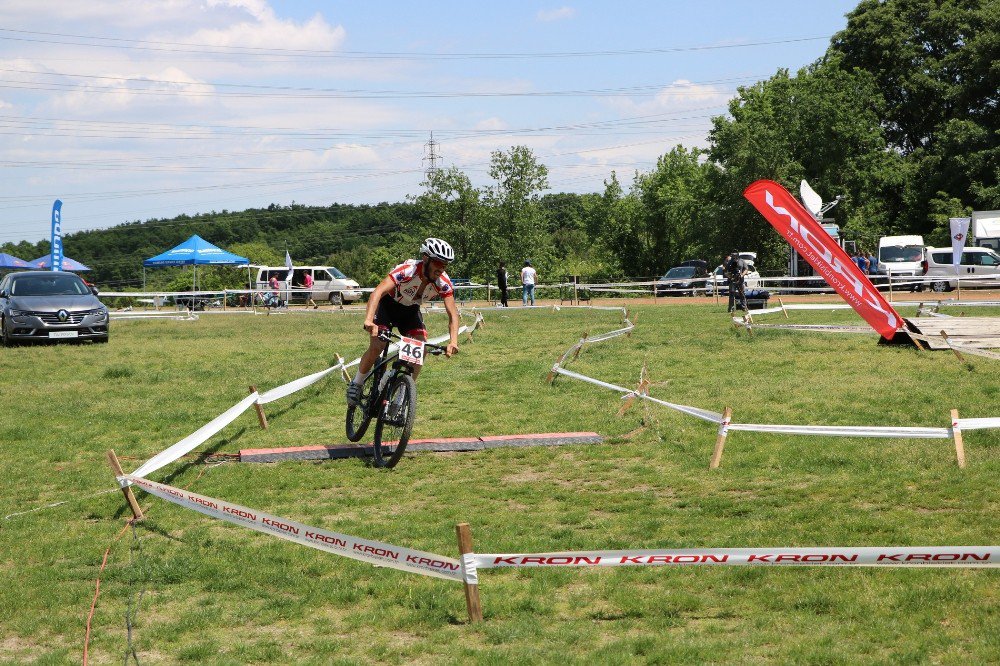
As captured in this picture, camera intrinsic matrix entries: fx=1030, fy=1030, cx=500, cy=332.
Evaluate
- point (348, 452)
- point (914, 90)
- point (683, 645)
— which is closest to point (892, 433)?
point (683, 645)

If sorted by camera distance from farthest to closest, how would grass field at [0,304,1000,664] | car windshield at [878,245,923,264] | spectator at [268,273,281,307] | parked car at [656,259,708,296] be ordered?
spectator at [268,273,281,307] → parked car at [656,259,708,296] → car windshield at [878,245,923,264] → grass field at [0,304,1000,664]

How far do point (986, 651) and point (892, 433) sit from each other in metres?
3.71

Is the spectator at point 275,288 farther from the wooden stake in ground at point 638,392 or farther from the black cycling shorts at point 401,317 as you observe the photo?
the black cycling shorts at point 401,317

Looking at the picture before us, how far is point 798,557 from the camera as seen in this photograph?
507 centimetres

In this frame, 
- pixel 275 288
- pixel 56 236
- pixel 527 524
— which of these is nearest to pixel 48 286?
pixel 56 236

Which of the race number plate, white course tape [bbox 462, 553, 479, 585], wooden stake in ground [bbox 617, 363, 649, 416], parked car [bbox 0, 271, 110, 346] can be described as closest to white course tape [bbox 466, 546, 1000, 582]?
white course tape [bbox 462, 553, 479, 585]

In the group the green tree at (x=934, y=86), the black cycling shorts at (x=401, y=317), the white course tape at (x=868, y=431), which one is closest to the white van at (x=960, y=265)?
the green tree at (x=934, y=86)

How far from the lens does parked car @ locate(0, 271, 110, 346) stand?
2305 centimetres

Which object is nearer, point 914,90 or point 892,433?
point 892,433

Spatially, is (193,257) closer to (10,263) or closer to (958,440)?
(10,263)

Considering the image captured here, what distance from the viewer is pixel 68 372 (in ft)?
57.6

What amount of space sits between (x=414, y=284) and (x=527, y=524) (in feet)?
10.1

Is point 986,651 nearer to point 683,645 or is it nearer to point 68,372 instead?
point 683,645

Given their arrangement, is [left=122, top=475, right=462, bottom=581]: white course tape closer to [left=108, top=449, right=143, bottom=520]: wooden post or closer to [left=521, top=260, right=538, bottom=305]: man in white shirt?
[left=108, top=449, right=143, bottom=520]: wooden post
